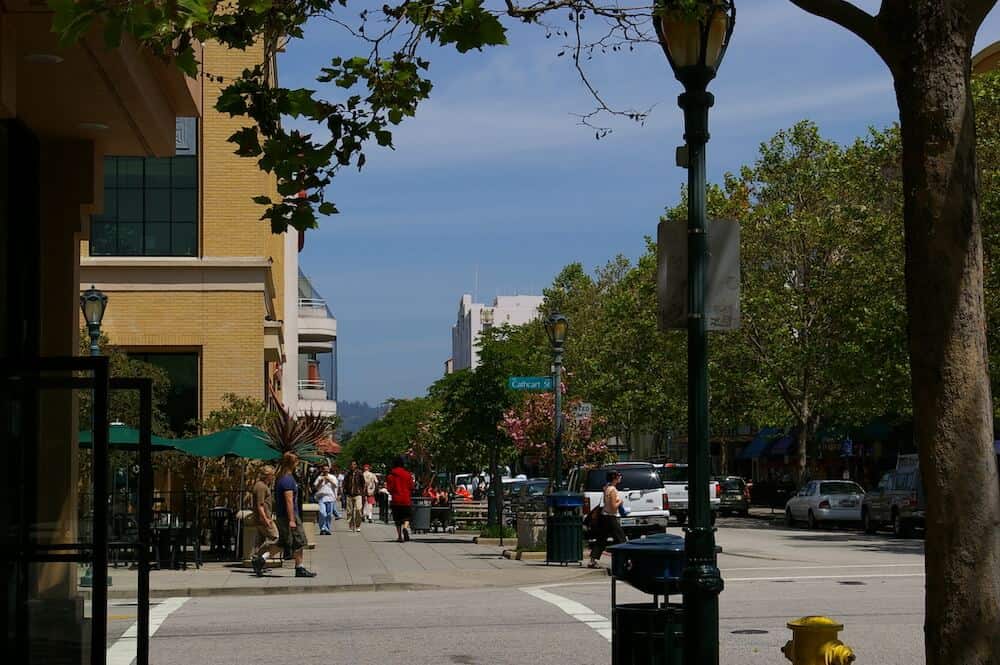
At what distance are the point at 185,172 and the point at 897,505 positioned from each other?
66.7 ft

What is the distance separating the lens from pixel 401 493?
1308 inches

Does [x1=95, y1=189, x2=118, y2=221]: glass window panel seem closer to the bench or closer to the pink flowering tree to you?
the pink flowering tree

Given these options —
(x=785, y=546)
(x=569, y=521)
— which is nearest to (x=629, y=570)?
(x=569, y=521)

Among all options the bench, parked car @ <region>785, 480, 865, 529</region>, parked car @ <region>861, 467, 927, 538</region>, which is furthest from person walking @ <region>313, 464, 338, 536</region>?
parked car @ <region>861, 467, 927, 538</region>

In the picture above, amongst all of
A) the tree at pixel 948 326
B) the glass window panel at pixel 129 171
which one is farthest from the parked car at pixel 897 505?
the tree at pixel 948 326

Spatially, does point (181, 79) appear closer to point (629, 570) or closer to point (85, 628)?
point (85, 628)

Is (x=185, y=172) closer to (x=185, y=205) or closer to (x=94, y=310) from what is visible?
(x=185, y=205)

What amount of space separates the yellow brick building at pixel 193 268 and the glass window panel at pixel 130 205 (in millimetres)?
23

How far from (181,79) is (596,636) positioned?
21.9 feet

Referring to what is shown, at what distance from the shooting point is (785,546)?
33.1m

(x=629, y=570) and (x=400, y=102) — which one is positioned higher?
(x=400, y=102)

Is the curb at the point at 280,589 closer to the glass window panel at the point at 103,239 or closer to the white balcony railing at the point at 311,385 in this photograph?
the glass window panel at the point at 103,239

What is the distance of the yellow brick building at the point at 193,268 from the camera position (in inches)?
1319

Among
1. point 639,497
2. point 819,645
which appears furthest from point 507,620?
point 639,497
